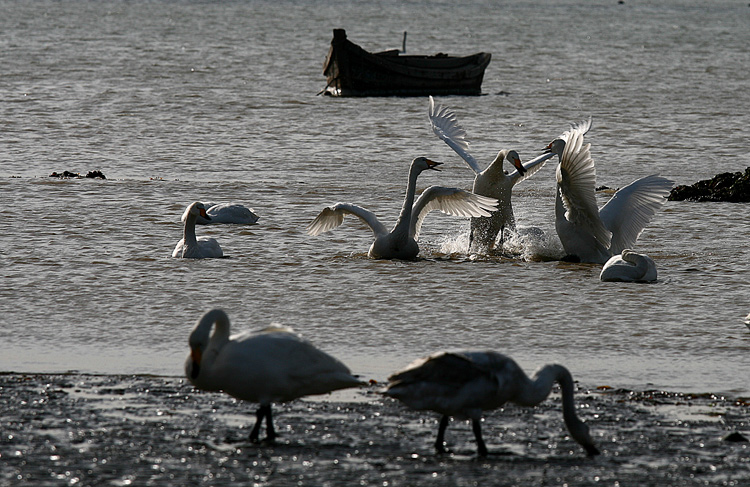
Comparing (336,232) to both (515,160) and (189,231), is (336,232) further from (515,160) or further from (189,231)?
(189,231)

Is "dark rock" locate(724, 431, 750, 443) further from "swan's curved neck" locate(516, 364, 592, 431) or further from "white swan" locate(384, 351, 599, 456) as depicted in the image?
"swan's curved neck" locate(516, 364, 592, 431)

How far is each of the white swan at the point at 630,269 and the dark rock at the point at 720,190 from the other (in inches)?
195

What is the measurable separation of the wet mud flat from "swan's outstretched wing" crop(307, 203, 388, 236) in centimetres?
528

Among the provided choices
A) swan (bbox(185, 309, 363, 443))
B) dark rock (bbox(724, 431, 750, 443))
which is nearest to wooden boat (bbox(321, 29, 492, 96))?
swan (bbox(185, 309, 363, 443))

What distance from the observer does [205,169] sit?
1828cm

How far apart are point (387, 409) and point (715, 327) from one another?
3.36 m

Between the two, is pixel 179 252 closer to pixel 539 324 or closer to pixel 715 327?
pixel 539 324

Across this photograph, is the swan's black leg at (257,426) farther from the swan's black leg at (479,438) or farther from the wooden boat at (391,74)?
the wooden boat at (391,74)

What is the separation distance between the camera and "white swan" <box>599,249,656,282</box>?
10.6 m

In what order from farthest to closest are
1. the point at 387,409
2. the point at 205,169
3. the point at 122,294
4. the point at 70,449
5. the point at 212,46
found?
1. the point at 212,46
2. the point at 205,169
3. the point at 122,294
4. the point at 387,409
5. the point at 70,449

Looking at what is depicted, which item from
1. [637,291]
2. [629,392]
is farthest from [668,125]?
[629,392]

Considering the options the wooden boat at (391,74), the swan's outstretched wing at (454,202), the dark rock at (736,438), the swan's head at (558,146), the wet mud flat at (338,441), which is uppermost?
the wooden boat at (391,74)

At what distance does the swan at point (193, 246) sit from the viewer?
11.5 meters

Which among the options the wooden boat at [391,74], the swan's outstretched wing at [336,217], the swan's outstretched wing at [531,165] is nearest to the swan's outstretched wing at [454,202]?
the swan's outstretched wing at [336,217]
